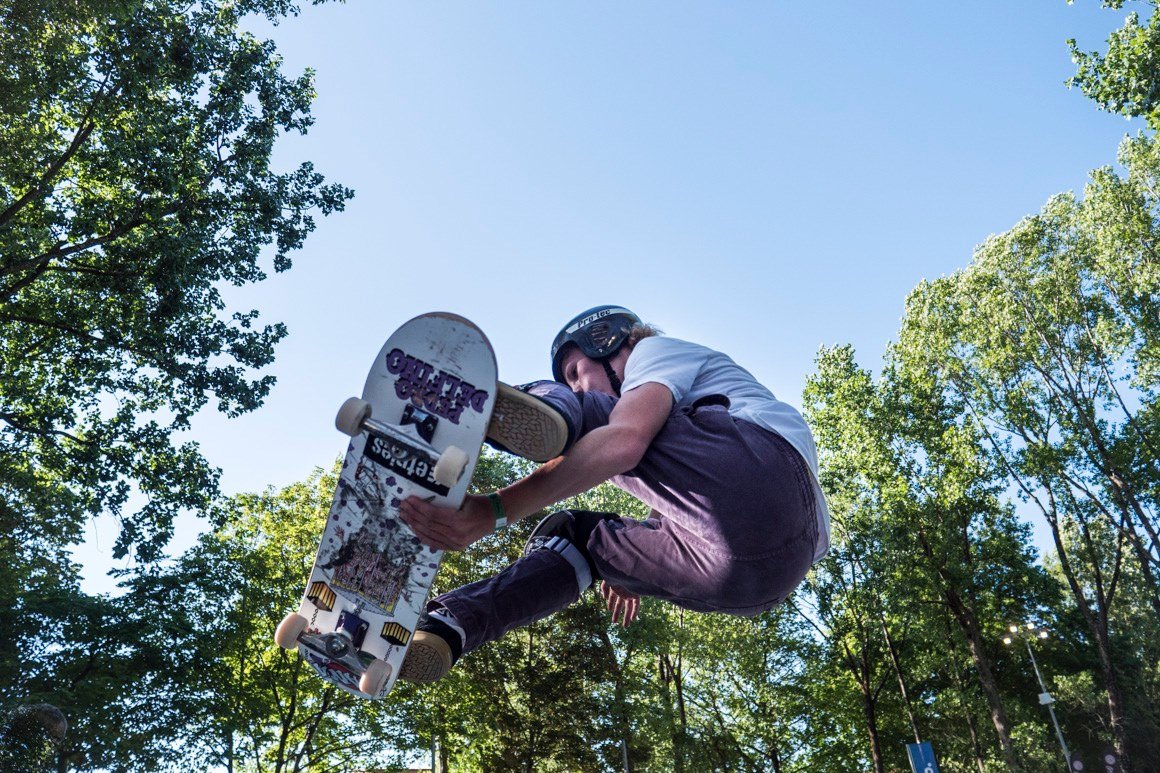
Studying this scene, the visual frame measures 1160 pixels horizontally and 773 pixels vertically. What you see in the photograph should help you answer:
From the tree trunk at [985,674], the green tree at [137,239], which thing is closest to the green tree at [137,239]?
the green tree at [137,239]

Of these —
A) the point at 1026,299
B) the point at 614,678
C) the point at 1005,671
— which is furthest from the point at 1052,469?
the point at 614,678

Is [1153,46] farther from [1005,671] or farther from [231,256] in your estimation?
[1005,671]

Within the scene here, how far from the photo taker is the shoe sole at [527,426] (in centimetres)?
257

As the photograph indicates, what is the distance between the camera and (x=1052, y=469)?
2475 centimetres

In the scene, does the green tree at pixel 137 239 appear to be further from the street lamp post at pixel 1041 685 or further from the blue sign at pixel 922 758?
the street lamp post at pixel 1041 685

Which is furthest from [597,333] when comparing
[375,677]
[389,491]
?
[375,677]

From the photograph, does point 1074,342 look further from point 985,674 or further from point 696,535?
point 696,535

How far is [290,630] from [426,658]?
55 centimetres

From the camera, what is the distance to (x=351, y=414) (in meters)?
2.70

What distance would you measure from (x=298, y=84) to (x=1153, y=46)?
14777 millimetres

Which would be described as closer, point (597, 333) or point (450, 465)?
point (450, 465)

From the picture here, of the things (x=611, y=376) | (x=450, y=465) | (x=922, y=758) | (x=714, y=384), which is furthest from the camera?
(x=922, y=758)

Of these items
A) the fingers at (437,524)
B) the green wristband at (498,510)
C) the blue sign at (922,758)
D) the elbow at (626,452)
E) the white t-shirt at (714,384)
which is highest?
the blue sign at (922,758)

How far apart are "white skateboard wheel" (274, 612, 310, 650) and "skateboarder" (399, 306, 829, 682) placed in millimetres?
446
